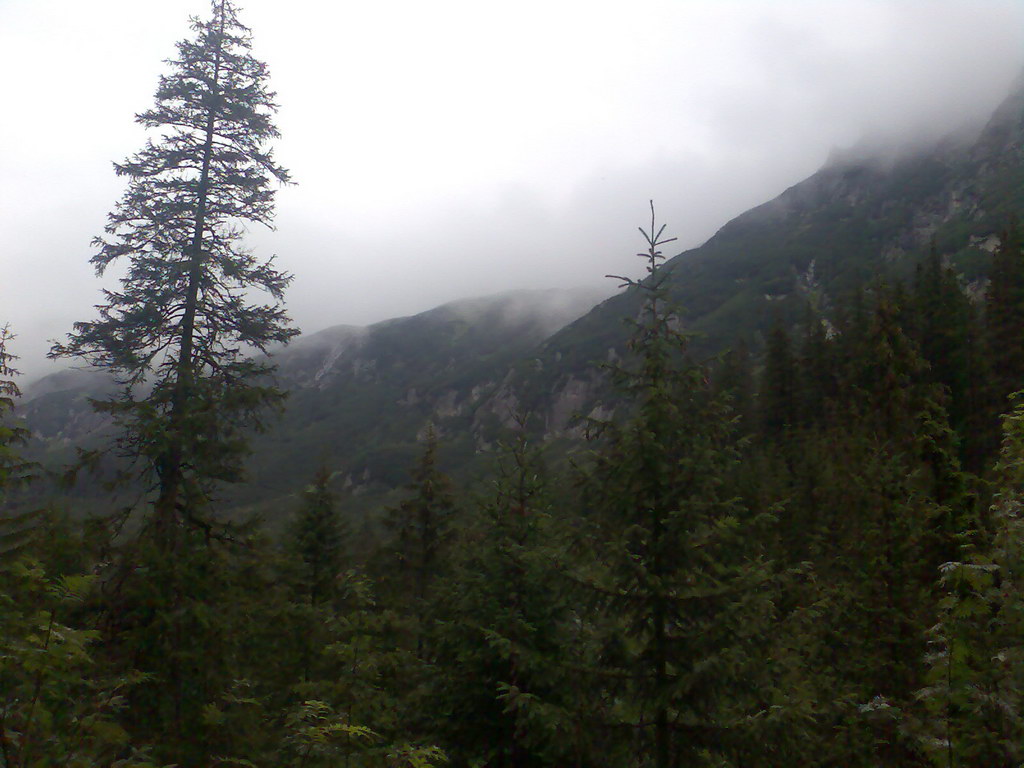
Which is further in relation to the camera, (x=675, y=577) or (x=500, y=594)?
(x=500, y=594)

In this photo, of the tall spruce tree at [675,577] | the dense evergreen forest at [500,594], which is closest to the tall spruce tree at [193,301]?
the dense evergreen forest at [500,594]

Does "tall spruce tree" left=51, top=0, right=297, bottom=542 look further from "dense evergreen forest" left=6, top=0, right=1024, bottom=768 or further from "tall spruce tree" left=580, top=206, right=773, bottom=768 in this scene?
"tall spruce tree" left=580, top=206, right=773, bottom=768

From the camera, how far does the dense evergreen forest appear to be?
562 cm

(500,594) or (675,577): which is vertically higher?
(675,577)

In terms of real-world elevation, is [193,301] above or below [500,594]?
above

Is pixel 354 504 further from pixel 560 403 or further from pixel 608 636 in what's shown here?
pixel 608 636

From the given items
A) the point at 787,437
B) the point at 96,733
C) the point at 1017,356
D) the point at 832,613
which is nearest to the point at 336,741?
the point at 96,733

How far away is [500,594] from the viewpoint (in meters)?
11.0

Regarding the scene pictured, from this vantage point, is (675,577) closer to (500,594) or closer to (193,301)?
(500,594)

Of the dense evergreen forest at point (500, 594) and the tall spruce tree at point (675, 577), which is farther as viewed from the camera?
the tall spruce tree at point (675, 577)

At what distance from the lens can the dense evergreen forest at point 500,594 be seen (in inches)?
221

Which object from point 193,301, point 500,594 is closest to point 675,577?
point 500,594

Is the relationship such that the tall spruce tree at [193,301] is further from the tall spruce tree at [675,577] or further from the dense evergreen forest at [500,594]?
the tall spruce tree at [675,577]

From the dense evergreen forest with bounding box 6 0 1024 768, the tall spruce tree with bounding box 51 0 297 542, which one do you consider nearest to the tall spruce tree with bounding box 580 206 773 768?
the dense evergreen forest with bounding box 6 0 1024 768
